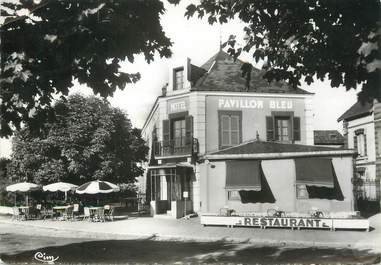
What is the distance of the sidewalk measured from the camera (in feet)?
44.8

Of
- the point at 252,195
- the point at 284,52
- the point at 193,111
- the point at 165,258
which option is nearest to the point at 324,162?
the point at 252,195

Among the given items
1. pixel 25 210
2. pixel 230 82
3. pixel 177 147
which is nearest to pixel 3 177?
pixel 25 210

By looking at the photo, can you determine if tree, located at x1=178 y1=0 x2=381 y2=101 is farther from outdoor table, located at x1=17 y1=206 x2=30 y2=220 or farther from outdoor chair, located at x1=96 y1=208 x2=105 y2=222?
outdoor table, located at x1=17 y1=206 x2=30 y2=220

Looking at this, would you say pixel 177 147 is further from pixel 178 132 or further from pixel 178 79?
pixel 178 79

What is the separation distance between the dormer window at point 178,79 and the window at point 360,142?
53.6 feet

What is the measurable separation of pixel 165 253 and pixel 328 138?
40315mm

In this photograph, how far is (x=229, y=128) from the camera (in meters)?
26.1

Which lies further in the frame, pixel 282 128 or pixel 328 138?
pixel 328 138

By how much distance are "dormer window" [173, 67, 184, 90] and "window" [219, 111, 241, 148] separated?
3.21 m

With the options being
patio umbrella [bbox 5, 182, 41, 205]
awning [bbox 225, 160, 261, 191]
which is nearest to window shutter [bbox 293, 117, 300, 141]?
awning [bbox 225, 160, 261, 191]

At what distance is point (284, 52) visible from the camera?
755cm

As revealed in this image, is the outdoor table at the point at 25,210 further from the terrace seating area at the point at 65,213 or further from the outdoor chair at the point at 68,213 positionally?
the outdoor chair at the point at 68,213

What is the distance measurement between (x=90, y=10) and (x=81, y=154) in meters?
21.2

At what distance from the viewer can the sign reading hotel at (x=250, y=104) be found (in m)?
26.1
